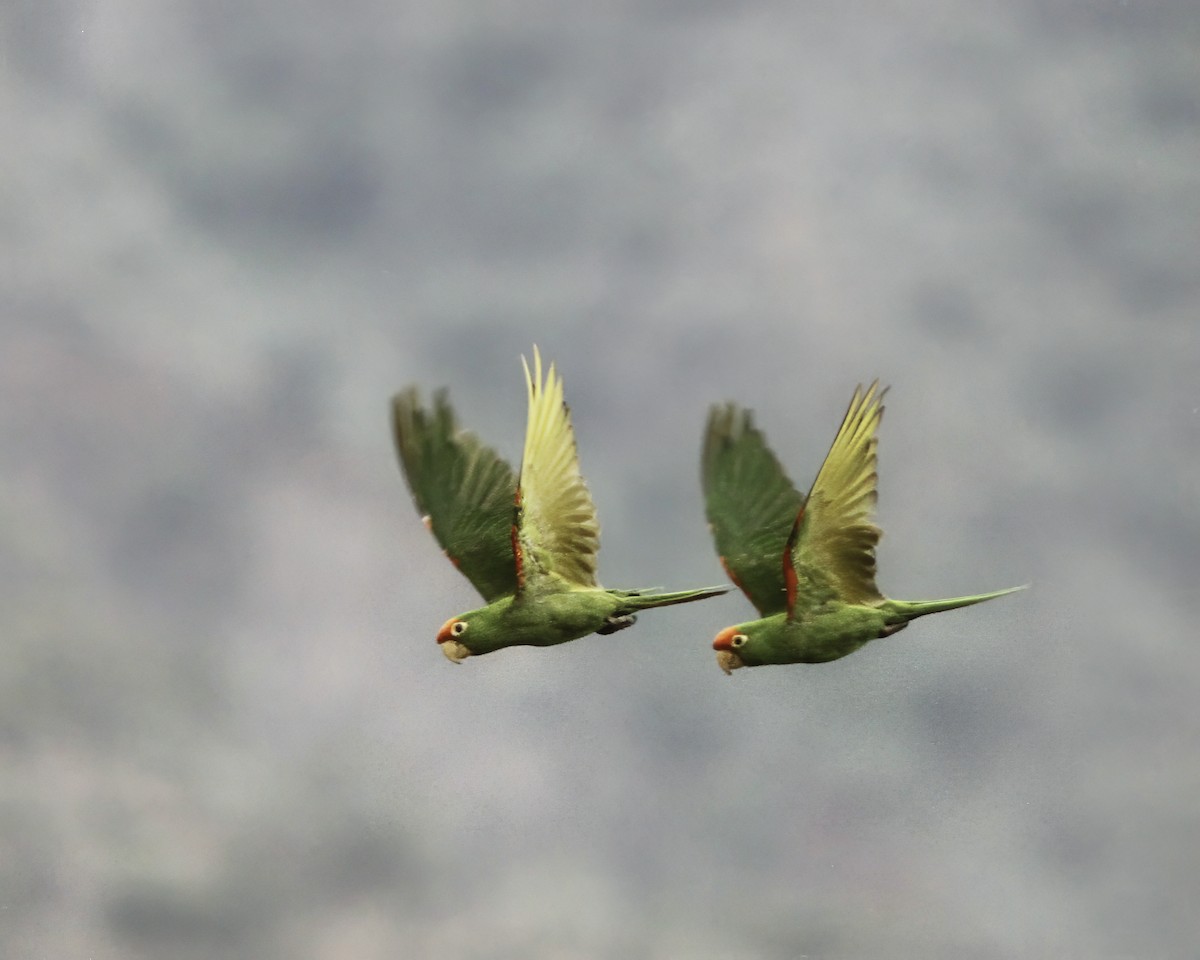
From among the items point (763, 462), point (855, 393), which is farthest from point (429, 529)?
point (855, 393)

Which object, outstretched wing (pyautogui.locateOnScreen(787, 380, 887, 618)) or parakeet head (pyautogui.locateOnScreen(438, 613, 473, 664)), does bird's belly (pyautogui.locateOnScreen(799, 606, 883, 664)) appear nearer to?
outstretched wing (pyautogui.locateOnScreen(787, 380, 887, 618))

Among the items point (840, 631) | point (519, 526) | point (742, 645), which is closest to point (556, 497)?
point (519, 526)

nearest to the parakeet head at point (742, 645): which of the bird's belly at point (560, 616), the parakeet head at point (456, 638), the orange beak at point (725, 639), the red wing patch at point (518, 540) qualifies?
the orange beak at point (725, 639)

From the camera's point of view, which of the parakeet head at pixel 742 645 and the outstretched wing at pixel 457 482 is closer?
the parakeet head at pixel 742 645

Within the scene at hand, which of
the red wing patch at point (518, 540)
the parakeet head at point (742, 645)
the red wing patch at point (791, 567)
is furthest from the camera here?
the parakeet head at point (742, 645)

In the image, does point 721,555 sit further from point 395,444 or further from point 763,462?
point 395,444

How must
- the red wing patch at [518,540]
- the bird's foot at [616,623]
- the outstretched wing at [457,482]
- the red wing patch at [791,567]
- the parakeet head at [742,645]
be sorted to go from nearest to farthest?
the red wing patch at [791,567] < the red wing patch at [518,540] < the parakeet head at [742,645] < the bird's foot at [616,623] < the outstretched wing at [457,482]

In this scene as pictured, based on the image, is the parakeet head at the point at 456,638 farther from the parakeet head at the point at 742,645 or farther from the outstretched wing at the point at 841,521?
the outstretched wing at the point at 841,521
